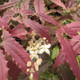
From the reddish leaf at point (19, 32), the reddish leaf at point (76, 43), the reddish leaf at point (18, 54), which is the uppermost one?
the reddish leaf at point (19, 32)

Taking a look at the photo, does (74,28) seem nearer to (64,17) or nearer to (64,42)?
(64,42)

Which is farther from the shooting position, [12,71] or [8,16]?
[8,16]

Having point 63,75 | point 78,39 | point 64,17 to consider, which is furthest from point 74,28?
point 64,17

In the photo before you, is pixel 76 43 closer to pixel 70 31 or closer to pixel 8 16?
pixel 70 31

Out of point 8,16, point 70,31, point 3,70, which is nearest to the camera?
point 3,70

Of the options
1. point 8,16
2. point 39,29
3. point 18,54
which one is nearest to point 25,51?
point 18,54

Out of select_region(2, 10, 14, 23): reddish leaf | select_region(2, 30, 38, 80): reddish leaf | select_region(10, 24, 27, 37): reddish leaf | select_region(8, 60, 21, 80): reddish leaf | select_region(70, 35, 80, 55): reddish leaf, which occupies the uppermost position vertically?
select_region(2, 10, 14, 23): reddish leaf

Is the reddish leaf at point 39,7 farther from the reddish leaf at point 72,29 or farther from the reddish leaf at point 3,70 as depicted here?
the reddish leaf at point 3,70

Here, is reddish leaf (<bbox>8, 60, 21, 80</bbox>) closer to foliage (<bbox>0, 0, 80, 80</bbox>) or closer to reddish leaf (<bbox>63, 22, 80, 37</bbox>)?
foliage (<bbox>0, 0, 80, 80</bbox>)

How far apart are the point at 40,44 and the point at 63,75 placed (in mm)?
167

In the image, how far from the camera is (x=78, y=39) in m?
0.55

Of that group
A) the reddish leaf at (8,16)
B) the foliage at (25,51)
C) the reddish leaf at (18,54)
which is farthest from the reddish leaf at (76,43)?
the reddish leaf at (8,16)

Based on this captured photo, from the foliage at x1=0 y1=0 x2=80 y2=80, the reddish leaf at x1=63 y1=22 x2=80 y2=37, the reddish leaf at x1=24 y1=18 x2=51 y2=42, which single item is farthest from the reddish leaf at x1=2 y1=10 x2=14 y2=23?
the reddish leaf at x1=63 y1=22 x2=80 y2=37

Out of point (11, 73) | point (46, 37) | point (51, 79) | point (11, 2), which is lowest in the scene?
point (51, 79)
